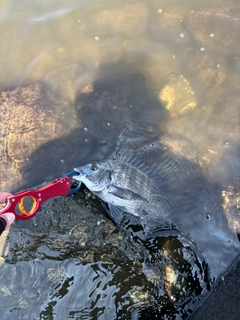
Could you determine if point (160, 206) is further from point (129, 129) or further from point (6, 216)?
point (6, 216)

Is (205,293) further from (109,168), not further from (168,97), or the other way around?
(168,97)

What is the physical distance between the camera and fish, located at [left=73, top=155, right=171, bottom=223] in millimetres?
4562

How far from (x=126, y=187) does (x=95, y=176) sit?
524 mm

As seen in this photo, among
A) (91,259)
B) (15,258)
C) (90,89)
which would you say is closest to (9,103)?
(90,89)

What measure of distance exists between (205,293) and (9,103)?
15.7 ft

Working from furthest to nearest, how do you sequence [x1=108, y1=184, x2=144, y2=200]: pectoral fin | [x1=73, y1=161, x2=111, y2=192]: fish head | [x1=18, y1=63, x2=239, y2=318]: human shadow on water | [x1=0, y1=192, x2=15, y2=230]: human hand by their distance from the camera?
[x1=18, y1=63, x2=239, y2=318]: human shadow on water, [x1=108, y1=184, x2=144, y2=200]: pectoral fin, [x1=73, y1=161, x2=111, y2=192]: fish head, [x1=0, y1=192, x2=15, y2=230]: human hand


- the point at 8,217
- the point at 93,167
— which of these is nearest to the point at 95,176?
the point at 93,167

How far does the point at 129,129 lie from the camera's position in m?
5.68

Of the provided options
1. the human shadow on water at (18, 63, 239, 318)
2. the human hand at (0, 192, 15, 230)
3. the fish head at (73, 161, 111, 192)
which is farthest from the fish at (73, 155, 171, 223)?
the human hand at (0, 192, 15, 230)

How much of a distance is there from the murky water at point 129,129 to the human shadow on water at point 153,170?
2 cm

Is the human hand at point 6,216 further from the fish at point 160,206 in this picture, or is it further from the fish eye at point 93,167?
the fish eye at point 93,167

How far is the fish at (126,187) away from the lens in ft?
15.0

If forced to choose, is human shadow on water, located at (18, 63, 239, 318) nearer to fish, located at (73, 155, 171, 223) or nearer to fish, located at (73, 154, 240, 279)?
fish, located at (73, 154, 240, 279)

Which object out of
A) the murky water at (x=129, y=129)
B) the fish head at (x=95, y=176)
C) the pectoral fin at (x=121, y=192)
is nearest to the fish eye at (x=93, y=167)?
the fish head at (x=95, y=176)
